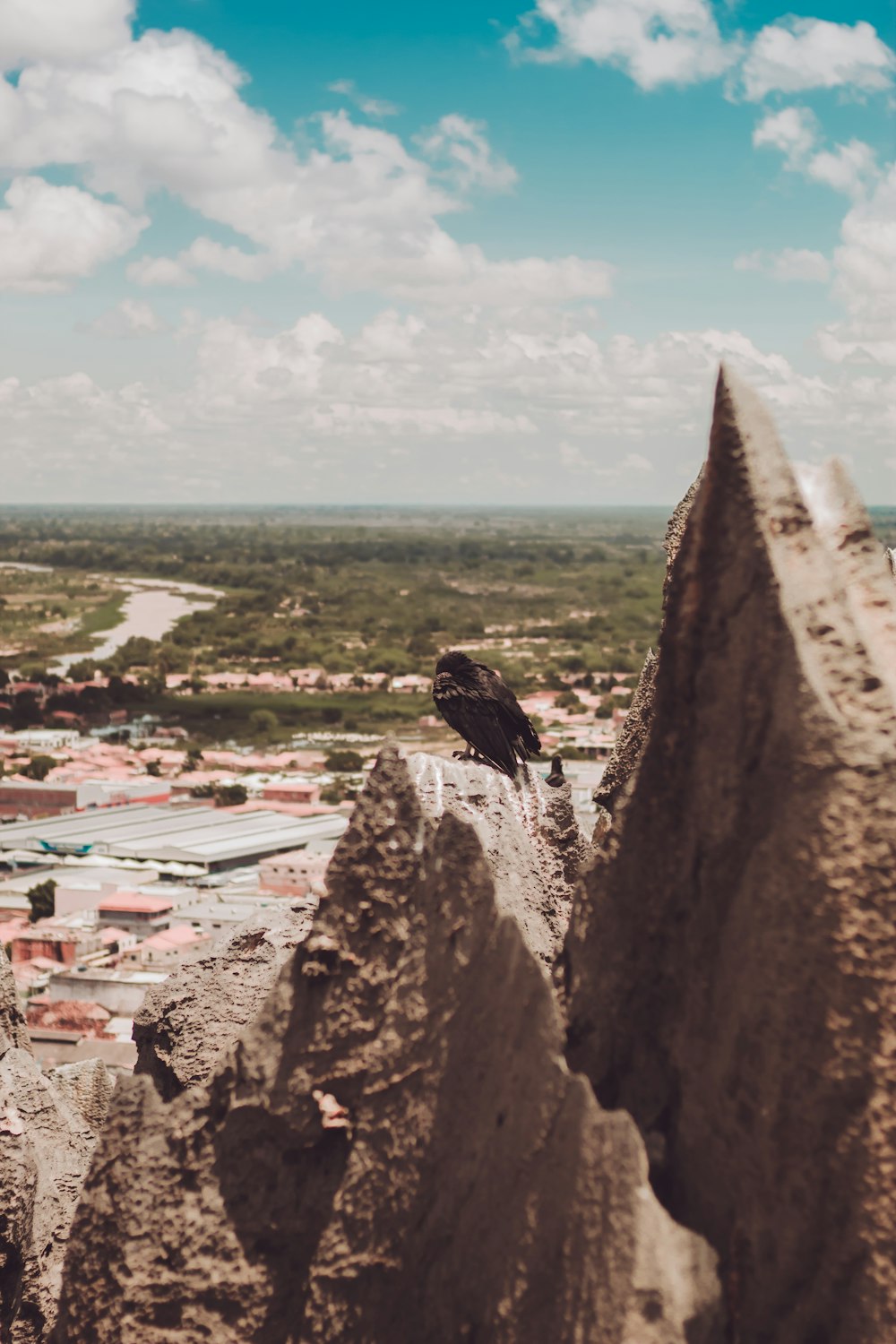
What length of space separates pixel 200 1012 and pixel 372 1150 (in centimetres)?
174

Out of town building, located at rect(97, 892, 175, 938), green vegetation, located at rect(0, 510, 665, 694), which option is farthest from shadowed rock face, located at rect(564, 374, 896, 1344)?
green vegetation, located at rect(0, 510, 665, 694)

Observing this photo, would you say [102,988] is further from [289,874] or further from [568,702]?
[568,702]

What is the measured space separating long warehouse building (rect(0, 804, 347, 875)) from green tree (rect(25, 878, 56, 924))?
3.42 metres

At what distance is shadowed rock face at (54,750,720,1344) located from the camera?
2877 millimetres

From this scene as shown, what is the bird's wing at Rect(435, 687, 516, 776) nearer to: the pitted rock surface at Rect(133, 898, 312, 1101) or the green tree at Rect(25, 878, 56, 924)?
the pitted rock surface at Rect(133, 898, 312, 1101)

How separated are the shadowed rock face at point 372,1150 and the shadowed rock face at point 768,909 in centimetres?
27

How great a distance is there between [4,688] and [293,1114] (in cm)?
5628

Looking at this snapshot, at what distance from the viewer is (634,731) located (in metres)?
5.27

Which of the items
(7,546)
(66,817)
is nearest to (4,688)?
(66,817)

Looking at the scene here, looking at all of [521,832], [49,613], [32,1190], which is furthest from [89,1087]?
[49,613]

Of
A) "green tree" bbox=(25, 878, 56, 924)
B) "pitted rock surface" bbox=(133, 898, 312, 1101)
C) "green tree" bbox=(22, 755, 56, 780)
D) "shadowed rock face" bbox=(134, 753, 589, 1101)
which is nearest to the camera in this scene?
"shadowed rock face" bbox=(134, 753, 589, 1101)

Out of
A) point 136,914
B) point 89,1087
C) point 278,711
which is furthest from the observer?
point 278,711

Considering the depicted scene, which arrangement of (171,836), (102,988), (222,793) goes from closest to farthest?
(102,988) → (171,836) → (222,793)

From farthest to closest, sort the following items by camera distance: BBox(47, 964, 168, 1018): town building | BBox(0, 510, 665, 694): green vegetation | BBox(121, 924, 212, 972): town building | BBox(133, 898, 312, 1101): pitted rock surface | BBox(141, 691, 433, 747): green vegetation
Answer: BBox(0, 510, 665, 694): green vegetation < BBox(141, 691, 433, 747): green vegetation < BBox(121, 924, 212, 972): town building < BBox(47, 964, 168, 1018): town building < BBox(133, 898, 312, 1101): pitted rock surface
